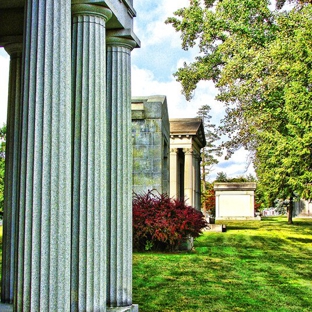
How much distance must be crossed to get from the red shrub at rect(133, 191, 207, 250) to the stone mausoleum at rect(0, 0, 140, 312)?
29.2ft

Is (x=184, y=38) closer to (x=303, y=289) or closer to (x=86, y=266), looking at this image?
(x=303, y=289)

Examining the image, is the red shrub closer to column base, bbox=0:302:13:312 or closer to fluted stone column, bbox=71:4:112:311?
column base, bbox=0:302:13:312

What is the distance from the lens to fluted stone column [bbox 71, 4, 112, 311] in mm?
6305

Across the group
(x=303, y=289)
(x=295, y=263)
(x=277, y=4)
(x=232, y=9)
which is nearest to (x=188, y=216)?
(x=295, y=263)

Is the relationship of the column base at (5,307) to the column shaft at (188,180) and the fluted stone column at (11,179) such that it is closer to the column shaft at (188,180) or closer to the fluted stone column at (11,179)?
the fluted stone column at (11,179)

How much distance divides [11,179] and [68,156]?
8.23 ft

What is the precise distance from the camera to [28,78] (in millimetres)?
5469

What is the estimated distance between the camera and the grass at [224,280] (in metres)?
9.36

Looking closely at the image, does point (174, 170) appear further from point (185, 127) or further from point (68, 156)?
point (68, 156)

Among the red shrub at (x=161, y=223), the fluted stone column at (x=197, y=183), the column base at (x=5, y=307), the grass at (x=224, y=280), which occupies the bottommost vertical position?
the grass at (x=224, y=280)

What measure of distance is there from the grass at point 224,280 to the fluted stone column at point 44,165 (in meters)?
3.67

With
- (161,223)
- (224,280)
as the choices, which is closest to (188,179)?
(161,223)

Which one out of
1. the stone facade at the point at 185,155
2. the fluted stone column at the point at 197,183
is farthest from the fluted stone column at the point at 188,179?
the fluted stone column at the point at 197,183

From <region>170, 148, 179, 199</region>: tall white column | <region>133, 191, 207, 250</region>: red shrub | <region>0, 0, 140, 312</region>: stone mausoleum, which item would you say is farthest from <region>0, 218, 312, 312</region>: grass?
<region>170, 148, 179, 199</region>: tall white column
